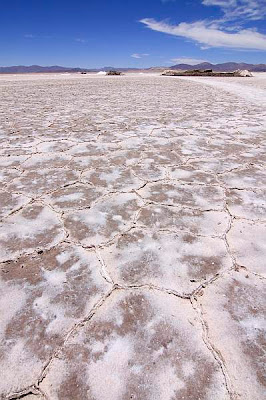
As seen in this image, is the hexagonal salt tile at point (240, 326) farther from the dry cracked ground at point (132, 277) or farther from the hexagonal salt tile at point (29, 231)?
the hexagonal salt tile at point (29, 231)

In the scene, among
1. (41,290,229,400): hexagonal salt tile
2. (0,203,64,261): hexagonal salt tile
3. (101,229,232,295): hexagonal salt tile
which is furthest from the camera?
(0,203,64,261): hexagonal salt tile

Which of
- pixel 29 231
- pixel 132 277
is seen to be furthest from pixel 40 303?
pixel 29 231

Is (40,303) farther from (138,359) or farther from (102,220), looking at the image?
(102,220)

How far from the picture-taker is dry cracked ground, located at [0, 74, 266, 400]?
33.4 inches

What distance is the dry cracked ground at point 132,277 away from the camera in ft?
2.79

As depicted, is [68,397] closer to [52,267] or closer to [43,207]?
[52,267]

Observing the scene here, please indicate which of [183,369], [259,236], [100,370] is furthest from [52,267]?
[259,236]

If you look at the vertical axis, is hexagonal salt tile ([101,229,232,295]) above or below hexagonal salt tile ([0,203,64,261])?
below

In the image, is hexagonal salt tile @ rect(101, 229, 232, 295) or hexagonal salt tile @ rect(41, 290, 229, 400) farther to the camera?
hexagonal salt tile @ rect(101, 229, 232, 295)

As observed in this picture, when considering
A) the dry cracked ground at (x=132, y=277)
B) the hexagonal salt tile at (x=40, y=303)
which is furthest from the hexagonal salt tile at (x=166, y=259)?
the hexagonal salt tile at (x=40, y=303)

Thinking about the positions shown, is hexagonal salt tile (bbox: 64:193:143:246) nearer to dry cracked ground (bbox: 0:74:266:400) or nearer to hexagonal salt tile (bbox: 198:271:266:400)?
dry cracked ground (bbox: 0:74:266:400)

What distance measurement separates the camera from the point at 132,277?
122 centimetres

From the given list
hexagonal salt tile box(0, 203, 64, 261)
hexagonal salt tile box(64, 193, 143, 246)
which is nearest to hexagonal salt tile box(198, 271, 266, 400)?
hexagonal salt tile box(64, 193, 143, 246)

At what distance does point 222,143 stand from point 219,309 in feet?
7.94
